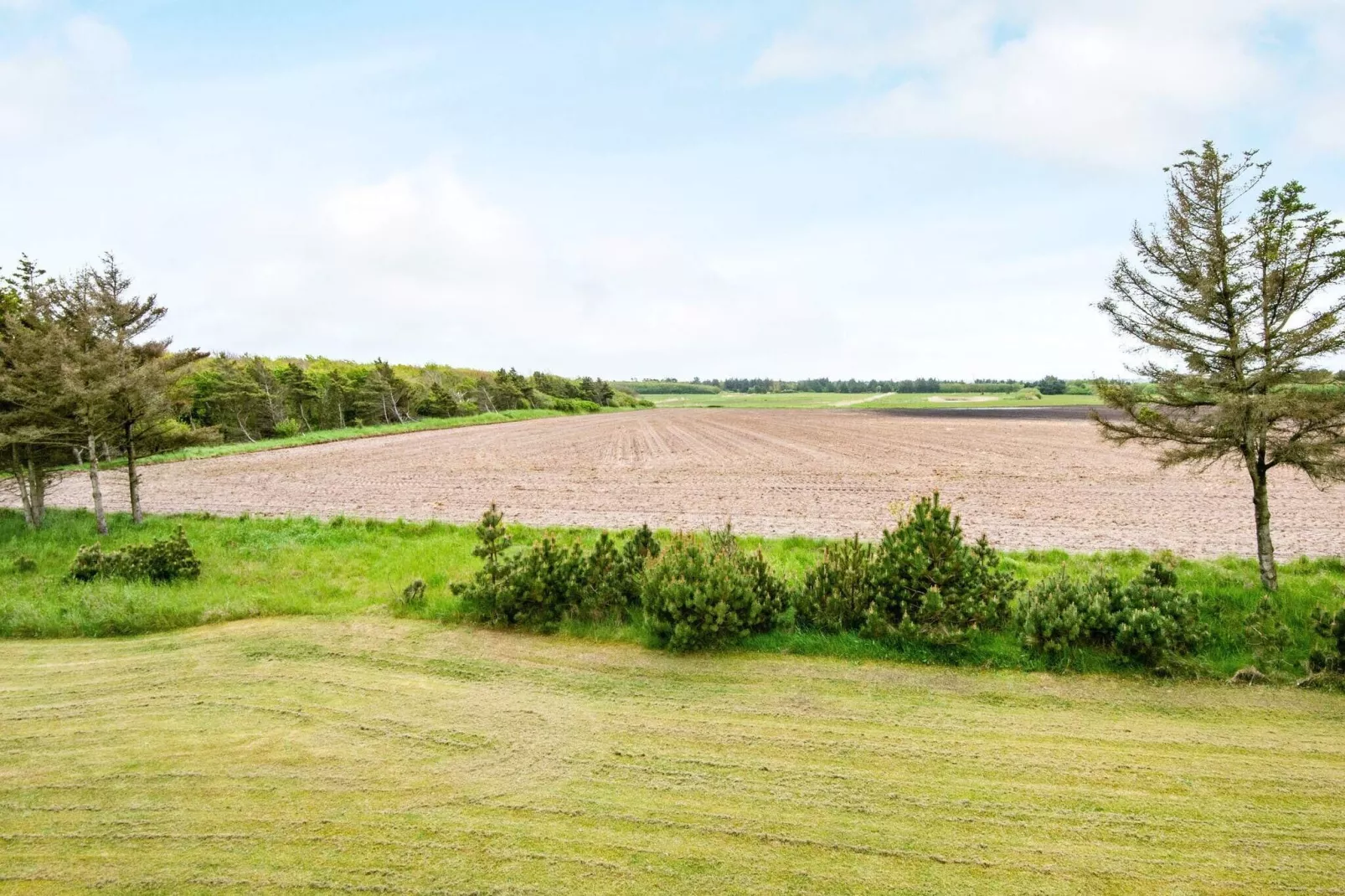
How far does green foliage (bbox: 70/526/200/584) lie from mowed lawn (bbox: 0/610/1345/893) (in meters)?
3.78

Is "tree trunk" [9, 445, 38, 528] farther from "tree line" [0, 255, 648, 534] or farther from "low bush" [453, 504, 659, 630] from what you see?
"low bush" [453, 504, 659, 630]

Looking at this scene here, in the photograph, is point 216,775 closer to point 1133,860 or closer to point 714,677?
point 714,677

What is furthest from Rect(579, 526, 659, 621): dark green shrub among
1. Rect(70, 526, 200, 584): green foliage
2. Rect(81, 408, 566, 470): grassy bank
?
Rect(81, 408, 566, 470): grassy bank

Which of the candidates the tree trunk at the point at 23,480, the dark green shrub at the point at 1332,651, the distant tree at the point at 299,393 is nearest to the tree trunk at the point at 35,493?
the tree trunk at the point at 23,480

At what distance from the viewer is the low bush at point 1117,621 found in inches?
300

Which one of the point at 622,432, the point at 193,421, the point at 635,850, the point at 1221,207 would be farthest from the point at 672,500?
the point at 193,421

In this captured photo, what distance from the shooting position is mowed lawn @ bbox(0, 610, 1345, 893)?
4469 millimetres

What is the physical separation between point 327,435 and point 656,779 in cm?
5886

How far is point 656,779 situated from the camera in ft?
18.1

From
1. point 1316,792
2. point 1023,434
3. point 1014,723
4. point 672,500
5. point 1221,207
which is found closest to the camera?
point 1316,792

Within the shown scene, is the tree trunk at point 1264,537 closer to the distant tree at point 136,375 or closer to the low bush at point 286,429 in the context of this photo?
the distant tree at point 136,375

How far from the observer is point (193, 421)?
51375mm

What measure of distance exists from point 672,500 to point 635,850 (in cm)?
1902

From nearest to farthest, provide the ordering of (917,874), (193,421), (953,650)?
(917,874), (953,650), (193,421)
